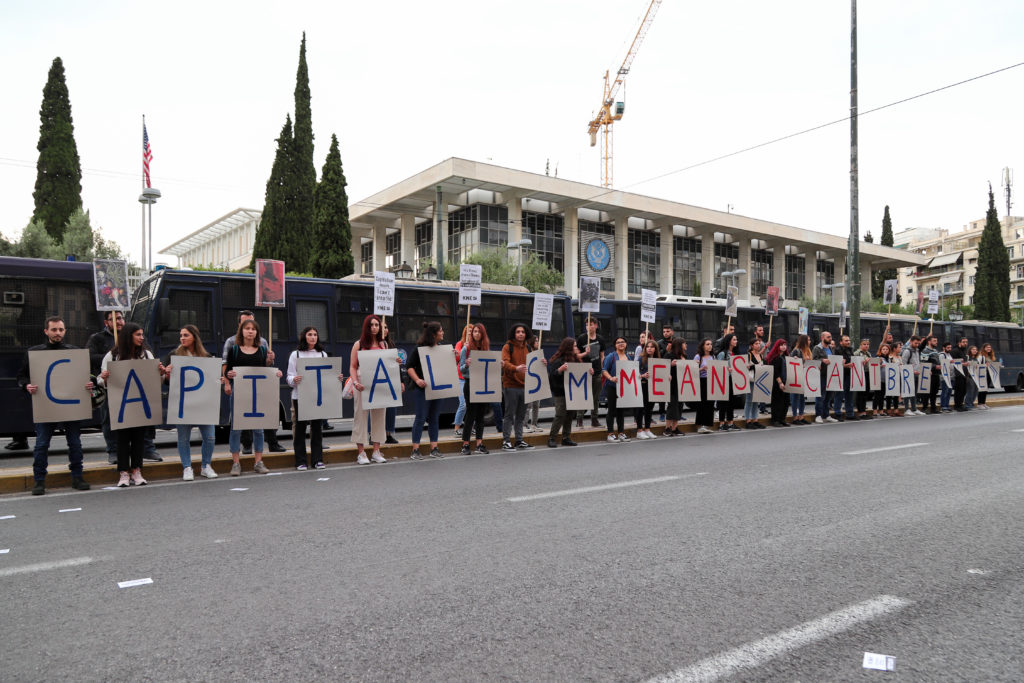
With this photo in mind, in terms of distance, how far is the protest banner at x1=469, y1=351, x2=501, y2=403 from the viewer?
11242mm

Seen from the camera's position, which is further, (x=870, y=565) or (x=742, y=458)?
(x=742, y=458)

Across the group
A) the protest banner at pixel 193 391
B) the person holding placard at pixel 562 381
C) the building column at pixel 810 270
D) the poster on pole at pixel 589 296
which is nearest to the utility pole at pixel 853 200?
the poster on pole at pixel 589 296

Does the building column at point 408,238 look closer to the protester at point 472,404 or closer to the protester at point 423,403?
the protester at point 472,404

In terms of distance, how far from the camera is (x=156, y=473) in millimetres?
8875

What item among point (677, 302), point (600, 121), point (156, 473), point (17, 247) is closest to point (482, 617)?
point (156, 473)

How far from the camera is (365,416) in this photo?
33.5ft

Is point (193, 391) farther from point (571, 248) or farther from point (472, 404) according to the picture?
point (571, 248)

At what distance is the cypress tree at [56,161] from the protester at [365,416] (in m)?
35.9

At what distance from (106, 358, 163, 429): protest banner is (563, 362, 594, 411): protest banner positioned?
607cm

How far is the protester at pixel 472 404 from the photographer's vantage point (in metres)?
11.1

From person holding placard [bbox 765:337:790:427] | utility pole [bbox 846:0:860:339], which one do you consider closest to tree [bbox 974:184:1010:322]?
utility pole [bbox 846:0:860:339]

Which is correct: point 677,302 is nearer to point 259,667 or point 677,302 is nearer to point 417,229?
point 259,667

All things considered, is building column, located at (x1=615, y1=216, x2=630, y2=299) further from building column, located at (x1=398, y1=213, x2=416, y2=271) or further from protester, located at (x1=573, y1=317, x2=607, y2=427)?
protester, located at (x1=573, y1=317, x2=607, y2=427)

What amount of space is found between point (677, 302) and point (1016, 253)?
99.5 m
